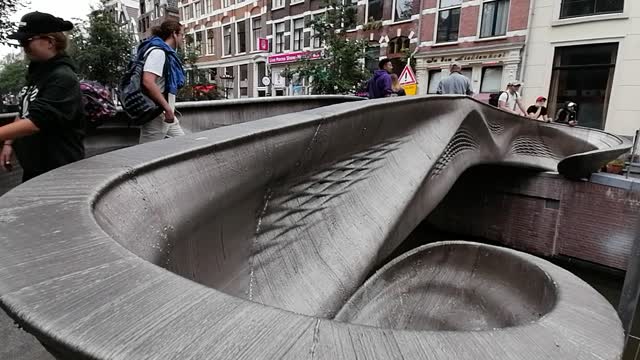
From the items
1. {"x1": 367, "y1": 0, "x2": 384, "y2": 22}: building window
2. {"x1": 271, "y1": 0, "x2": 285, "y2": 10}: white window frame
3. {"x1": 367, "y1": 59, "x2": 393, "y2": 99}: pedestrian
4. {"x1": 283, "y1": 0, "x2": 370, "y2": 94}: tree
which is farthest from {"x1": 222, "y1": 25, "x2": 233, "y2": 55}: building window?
{"x1": 367, "y1": 59, "x2": 393, "y2": 99}: pedestrian

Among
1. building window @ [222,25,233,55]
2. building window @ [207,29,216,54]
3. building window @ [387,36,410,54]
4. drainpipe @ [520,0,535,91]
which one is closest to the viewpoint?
drainpipe @ [520,0,535,91]

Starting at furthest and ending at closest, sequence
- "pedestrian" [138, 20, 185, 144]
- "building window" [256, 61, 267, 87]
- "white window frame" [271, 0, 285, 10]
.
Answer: "building window" [256, 61, 267, 87] → "white window frame" [271, 0, 285, 10] → "pedestrian" [138, 20, 185, 144]

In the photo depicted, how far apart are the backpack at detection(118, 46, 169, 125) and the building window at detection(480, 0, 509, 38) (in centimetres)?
1437

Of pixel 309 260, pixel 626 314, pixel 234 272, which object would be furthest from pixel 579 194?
pixel 234 272

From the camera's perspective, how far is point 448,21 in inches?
609

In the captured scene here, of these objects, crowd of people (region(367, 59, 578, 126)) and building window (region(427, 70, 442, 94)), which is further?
building window (region(427, 70, 442, 94))

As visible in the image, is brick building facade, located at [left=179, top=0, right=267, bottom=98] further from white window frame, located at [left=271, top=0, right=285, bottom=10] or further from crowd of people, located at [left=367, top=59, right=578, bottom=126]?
crowd of people, located at [left=367, top=59, right=578, bottom=126]

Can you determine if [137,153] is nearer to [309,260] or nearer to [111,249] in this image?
[111,249]

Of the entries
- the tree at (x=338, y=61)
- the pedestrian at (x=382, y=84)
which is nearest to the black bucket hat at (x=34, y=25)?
the pedestrian at (x=382, y=84)

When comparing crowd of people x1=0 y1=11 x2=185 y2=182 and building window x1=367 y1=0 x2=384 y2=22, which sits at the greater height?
building window x1=367 y1=0 x2=384 y2=22

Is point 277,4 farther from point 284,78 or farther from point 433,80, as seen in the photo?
point 433,80

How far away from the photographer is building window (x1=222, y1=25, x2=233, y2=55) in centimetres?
2828

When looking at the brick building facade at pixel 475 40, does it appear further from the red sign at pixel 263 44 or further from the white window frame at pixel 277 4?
the red sign at pixel 263 44

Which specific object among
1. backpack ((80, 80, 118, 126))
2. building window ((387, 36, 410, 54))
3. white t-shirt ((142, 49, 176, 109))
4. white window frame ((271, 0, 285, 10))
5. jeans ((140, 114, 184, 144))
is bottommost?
jeans ((140, 114, 184, 144))
